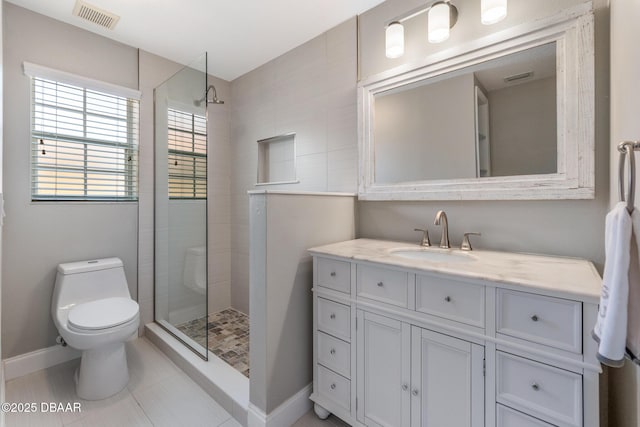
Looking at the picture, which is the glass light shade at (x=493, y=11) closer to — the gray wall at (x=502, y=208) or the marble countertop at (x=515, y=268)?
the gray wall at (x=502, y=208)

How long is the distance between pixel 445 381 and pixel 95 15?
299 centimetres

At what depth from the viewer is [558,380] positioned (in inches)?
33.0

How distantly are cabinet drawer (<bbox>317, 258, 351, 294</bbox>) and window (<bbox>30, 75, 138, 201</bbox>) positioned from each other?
1862mm

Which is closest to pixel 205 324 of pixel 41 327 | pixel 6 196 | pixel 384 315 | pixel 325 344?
pixel 325 344

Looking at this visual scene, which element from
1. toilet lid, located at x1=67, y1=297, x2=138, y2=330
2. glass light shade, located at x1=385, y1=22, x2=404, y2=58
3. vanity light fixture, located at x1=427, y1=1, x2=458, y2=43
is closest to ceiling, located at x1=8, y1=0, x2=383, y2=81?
glass light shade, located at x1=385, y1=22, x2=404, y2=58

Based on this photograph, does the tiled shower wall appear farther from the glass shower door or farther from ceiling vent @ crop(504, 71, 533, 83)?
ceiling vent @ crop(504, 71, 533, 83)

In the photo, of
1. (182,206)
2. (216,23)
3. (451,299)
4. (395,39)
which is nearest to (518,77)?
(395,39)

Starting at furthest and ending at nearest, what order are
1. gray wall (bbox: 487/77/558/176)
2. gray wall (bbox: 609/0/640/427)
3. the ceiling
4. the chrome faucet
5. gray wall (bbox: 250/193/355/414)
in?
the ceiling
the chrome faucet
gray wall (bbox: 250/193/355/414)
gray wall (bbox: 487/77/558/176)
gray wall (bbox: 609/0/640/427)

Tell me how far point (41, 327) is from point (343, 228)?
7.30ft

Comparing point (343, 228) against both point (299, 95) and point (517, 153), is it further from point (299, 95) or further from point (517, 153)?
point (299, 95)

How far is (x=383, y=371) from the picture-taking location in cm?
122

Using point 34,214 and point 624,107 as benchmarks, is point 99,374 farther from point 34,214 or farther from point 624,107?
point 624,107

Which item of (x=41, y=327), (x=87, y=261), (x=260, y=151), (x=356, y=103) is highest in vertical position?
(x=356, y=103)

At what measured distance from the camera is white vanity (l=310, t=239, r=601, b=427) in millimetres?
833
